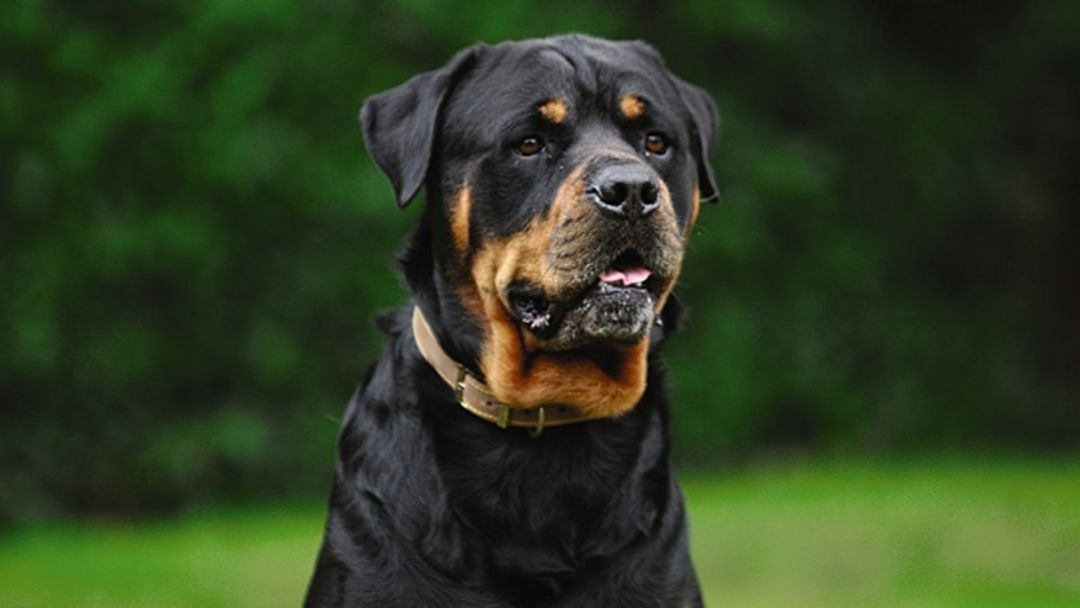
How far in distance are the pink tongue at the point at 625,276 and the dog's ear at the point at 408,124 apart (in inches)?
21.2

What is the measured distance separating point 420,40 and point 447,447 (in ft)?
25.7

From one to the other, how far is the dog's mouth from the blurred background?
12.8 ft

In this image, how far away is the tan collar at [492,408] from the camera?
13.1 feet

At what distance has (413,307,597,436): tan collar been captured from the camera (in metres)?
3.99

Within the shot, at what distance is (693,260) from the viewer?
1253 cm

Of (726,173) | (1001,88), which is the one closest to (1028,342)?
(1001,88)

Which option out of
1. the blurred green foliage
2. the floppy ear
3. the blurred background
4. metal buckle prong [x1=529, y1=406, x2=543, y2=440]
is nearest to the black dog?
metal buckle prong [x1=529, y1=406, x2=543, y2=440]

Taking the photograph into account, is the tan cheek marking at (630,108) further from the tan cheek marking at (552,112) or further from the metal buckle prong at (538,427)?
the metal buckle prong at (538,427)

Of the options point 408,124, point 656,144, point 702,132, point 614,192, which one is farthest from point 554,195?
point 702,132

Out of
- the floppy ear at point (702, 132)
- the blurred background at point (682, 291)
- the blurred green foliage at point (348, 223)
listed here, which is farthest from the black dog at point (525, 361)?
the blurred green foliage at point (348, 223)

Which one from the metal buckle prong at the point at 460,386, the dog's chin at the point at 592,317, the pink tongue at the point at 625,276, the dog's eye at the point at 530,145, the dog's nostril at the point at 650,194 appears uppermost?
the dog's eye at the point at 530,145

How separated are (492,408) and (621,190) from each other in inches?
22.5

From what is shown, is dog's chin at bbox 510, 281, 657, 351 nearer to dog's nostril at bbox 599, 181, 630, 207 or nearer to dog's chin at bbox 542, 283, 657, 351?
dog's chin at bbox 542, 283, 657, 351

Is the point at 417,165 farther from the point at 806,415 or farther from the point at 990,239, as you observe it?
the point at 990,239
